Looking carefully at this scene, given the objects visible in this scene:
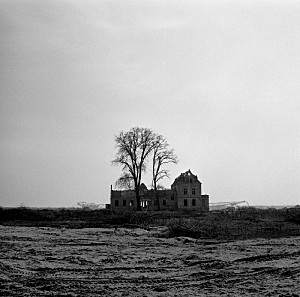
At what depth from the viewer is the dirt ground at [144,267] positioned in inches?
351

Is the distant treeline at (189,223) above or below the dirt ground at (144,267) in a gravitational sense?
above

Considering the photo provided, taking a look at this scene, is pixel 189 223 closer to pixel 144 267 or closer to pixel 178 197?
pixel 144 267

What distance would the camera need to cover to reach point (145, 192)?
72.1 metres

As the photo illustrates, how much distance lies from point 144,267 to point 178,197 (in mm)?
62413

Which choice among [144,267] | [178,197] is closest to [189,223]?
[144,267]

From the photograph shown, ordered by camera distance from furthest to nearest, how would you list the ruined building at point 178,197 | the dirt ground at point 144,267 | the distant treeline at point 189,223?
the ruined building at point 178,197, the distant treeline at point 189,223, the dirt ground at point 144,267

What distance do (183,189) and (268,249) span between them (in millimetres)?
59112

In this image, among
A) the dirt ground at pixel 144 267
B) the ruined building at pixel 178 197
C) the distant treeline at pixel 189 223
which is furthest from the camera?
the ruined building at pixel 178 197

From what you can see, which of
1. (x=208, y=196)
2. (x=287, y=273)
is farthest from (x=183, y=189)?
(x=287, y=273)

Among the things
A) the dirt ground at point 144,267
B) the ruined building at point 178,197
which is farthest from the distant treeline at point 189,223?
the ruined building at point 178,197

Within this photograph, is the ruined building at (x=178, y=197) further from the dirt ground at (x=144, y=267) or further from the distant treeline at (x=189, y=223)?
the dirt ground at (x=144, y=267)

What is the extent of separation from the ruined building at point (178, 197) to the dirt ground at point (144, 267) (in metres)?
55.2

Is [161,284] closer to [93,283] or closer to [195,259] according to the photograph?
[93,283]

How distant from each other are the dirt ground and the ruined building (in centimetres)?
5522
